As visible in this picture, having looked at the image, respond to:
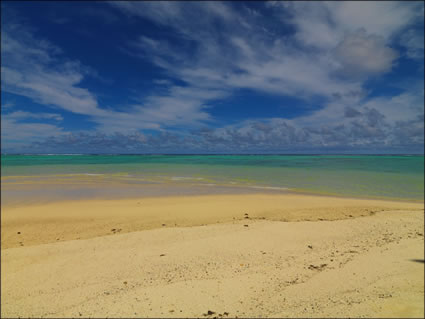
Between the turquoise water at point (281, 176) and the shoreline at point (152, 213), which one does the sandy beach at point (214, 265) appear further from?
the turquoise water at point (281, 176)

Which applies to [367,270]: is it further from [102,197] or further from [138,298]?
[102,197]

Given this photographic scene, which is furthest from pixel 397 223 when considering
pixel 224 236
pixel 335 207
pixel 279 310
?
pixel 279 310

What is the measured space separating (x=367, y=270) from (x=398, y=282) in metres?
0.59

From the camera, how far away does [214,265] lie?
5.66 metres

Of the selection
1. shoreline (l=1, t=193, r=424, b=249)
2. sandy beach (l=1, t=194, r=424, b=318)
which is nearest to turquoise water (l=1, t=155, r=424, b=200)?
shoreline (l=1, t=193, r=424, b=249)

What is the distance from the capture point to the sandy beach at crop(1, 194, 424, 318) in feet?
14.0

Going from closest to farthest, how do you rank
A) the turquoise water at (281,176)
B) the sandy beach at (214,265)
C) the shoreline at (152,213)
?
1. the sandy beach at (214,265)
2. the shoreline at (152,213)
3. the turquoise water at (281,176)

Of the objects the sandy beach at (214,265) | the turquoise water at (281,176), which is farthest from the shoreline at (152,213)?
the turquoise water at (281,176)

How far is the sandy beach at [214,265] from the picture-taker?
14.0 feet

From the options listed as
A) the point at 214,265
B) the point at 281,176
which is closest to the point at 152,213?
the point at 214,265

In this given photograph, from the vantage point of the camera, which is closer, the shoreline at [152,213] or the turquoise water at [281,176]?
the shoreline at [152,213]

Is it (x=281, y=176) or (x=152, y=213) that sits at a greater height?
(x=281, y=176)

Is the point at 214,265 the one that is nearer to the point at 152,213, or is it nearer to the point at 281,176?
the point at 152,213

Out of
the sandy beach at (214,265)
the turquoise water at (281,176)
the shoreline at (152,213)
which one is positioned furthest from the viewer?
the turquoise water at (281,176)
